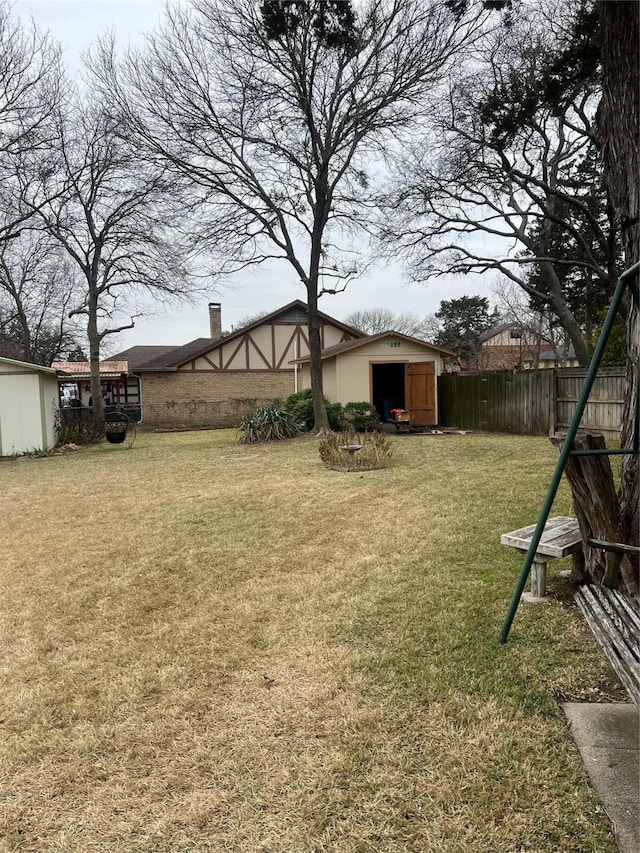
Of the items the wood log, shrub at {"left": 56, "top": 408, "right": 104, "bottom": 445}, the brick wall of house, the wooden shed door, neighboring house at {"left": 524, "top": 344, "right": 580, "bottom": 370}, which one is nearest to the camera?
the wood log

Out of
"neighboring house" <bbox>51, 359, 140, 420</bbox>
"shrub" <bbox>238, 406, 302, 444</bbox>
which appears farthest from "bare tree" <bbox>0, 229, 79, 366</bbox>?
"shrub" <bbox>238, 406, 302, 444</bbox>

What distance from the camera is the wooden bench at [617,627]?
1.81 metres

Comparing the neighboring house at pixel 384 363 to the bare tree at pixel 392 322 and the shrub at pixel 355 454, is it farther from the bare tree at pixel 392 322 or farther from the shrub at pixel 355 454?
the bare tree at pixel 392 322

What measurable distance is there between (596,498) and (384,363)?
13.7 m

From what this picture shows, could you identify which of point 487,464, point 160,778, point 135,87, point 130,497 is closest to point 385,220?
point 135,87

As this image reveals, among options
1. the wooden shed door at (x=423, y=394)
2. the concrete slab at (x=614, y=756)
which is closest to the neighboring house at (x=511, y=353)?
the wooden shed door at (x=423, y=394)

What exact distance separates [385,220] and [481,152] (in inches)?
132

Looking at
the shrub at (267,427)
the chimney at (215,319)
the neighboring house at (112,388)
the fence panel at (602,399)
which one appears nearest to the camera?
the fence panel at (602,399)

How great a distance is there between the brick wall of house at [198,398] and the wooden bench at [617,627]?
812 inches

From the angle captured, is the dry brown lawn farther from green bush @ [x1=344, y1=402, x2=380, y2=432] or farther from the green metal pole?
green bush @ [x1=344, y1=402, x2=380, y2=432]

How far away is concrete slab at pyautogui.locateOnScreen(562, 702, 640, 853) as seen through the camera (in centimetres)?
158

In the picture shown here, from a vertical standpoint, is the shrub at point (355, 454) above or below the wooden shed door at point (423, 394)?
below

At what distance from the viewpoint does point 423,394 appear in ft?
51.8

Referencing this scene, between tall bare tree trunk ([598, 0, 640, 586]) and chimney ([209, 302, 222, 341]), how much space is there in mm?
28954
